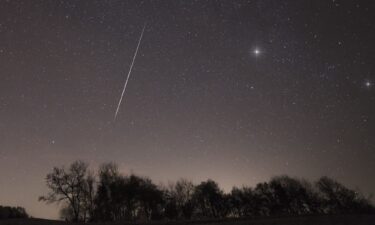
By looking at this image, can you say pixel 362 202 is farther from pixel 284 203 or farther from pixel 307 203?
pixel 284 203

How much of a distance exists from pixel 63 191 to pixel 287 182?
242 ft

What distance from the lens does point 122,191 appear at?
7731 cm

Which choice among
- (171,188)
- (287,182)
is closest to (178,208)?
(171,188)

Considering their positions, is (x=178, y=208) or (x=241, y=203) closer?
(x=178, y=208)

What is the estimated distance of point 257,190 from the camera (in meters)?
110

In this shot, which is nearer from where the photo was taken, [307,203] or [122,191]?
[122,191]

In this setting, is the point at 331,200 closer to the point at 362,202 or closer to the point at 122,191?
the point at 362,202

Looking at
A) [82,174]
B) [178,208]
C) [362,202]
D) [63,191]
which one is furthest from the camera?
[362,202]

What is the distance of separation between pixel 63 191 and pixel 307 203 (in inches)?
2913

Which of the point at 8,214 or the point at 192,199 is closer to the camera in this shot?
the point at 8,214

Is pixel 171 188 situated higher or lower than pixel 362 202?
higher

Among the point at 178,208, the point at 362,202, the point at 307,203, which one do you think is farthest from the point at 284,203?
the point at 178,208

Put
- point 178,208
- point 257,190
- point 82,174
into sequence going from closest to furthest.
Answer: point 82,174 < point 178,208 < point 257,190

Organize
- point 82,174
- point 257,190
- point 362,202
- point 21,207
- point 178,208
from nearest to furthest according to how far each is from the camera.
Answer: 1. point 82,174
2. point 21,207
3. point 178,208
4. point 362,202
5. point 257,190
